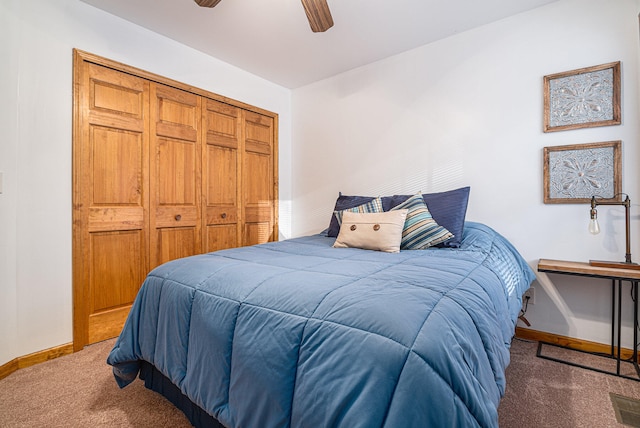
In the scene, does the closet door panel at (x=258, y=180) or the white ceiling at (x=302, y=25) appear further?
the closet door panel at (x=258, y=180)

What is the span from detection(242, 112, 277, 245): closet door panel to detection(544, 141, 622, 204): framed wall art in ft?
8.91

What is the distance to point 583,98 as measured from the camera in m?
2.20

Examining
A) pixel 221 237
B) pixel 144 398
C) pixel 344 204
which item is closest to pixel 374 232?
pixel 344 204

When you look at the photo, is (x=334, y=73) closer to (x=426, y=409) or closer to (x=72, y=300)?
(x=72, y=300)

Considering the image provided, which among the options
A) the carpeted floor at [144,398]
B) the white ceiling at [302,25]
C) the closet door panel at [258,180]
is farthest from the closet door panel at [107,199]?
the closet door panel at [258,180]

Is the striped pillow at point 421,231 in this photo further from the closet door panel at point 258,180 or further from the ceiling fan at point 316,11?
the closet door panel at point 258,180

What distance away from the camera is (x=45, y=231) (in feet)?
6.98

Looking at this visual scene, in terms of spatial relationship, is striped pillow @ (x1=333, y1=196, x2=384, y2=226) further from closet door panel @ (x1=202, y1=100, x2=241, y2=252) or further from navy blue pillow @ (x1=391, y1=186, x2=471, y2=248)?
closet door panel @ (x1=202, y1=100, x2=241, y2=252)

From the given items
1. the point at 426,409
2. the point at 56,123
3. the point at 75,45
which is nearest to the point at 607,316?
the point at 426,409

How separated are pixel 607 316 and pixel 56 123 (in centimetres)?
401

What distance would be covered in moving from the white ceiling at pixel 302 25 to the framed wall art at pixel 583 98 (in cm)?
64

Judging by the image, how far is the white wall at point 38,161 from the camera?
1.95 metres

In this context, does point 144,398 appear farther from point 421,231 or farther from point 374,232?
point 421,231

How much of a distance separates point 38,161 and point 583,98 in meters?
3.76
